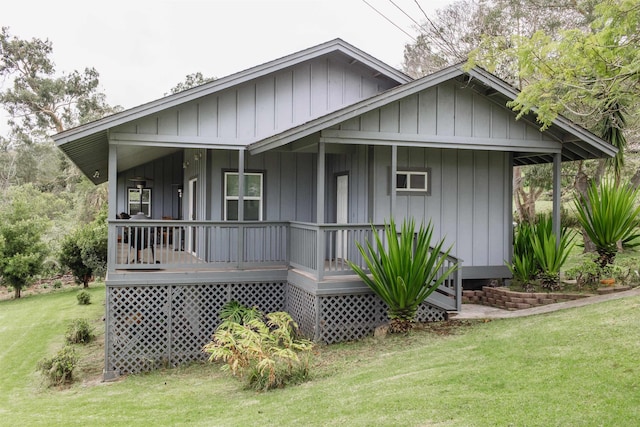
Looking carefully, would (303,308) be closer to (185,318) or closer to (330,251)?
(330,251)

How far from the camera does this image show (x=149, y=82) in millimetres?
77375

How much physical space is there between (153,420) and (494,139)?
7.60 meters

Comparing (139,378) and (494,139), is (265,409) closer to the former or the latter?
(139,378)

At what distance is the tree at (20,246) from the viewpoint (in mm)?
21859

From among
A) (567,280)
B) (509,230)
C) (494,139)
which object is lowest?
(567,280)

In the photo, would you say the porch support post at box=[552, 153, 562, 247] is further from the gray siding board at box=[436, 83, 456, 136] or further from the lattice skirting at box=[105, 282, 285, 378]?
the lattice skirting at box=[105, 282, 285, 378]

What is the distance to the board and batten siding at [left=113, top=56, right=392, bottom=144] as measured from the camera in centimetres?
1095

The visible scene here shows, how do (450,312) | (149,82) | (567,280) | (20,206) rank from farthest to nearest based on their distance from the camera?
(149,82), (20,206), (567,280), (450,312)

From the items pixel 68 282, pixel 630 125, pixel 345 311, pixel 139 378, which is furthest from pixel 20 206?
pixel 630 125

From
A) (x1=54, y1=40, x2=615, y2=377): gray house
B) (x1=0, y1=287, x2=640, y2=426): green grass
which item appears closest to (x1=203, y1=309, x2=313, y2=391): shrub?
(x1=0, y1=287, x2=640, y2=426): green grass

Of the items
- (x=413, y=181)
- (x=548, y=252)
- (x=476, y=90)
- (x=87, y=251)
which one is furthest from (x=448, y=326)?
(x=87, y=251)

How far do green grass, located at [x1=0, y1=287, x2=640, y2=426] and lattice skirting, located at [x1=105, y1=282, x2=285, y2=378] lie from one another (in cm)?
35

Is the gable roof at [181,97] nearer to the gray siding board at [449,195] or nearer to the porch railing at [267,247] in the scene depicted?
the porch railing at [267,247]

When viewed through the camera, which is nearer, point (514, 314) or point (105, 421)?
point (105, 421)
